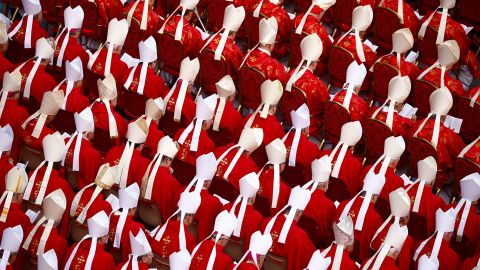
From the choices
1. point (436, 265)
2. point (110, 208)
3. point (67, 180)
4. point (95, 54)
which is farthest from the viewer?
point (95, 54)

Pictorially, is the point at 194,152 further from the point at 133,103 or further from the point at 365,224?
the point at 365,224

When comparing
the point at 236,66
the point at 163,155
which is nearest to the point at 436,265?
the point at 163,155

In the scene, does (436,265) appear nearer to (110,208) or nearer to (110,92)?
(110,208)

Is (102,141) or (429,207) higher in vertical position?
(429,207)

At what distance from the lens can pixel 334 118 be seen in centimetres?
905

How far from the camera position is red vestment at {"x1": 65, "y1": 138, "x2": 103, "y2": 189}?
8.59 meters

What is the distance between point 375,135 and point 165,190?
5.24 ft

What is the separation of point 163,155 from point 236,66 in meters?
1.35

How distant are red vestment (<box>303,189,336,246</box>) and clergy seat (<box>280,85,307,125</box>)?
986 millimetres

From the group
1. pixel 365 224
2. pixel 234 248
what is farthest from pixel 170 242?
pixel 365 224

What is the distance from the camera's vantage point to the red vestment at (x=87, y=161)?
859cm

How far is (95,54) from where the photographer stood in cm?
945

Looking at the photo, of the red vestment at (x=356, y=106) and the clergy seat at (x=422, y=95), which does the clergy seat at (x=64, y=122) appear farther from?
the clergy seat at (x=422, y=95)

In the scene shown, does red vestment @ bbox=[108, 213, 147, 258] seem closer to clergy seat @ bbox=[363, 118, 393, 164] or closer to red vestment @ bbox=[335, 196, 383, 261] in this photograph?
red vestment @ bbox=[335, 196, 383, 261]
